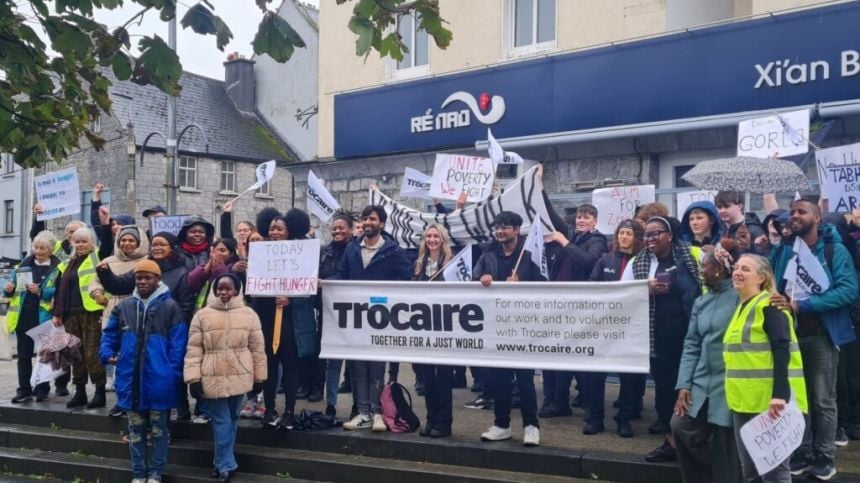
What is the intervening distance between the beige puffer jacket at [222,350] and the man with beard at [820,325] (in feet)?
14.0

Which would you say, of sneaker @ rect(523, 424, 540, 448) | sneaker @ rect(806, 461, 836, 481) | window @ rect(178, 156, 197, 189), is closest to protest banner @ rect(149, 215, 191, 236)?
sneaker @ rect(523, 424, 540, 448)

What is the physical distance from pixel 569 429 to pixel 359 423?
1916mm

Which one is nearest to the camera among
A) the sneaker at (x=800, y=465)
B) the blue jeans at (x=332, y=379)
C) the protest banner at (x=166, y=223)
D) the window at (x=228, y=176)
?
the sneaker at (x=800, y=465)

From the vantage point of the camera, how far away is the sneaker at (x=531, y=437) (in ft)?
23.6

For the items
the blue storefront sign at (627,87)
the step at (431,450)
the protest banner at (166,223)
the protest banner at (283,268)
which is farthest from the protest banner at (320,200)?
the blue storefront sign at (627,87)

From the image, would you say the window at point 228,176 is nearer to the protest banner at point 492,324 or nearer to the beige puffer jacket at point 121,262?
the beige puffer jacket at point 121,262

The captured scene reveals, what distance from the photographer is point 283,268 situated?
26.4 ft

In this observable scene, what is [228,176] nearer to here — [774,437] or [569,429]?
[569,429]

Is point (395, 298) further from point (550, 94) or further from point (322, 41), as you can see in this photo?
point (322, 41)

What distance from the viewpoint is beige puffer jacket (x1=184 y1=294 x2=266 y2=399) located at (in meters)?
7.27

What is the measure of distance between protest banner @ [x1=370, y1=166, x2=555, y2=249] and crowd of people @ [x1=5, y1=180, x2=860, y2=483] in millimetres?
244

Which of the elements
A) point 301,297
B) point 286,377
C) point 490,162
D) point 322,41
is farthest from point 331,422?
point 322,41

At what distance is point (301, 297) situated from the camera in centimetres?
827

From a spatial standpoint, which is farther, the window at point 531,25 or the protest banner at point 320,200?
the window at point 531,25
